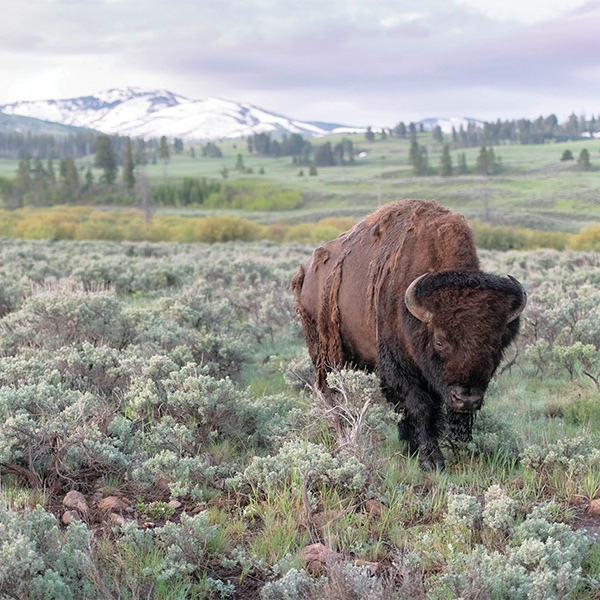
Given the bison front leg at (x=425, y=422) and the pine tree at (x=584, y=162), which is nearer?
the bison front leg at (x=425, y=422)

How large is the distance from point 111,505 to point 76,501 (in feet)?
0.72

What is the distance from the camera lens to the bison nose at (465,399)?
163 inches

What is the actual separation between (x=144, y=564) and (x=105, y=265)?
1287 cm

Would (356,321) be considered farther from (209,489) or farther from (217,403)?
(209,489)

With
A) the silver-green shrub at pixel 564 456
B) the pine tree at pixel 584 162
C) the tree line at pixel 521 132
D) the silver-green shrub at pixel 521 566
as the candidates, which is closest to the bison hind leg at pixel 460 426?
the silver-green shrub at pixel 564 456

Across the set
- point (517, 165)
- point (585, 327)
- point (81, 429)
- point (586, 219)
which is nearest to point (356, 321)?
point (81, 429)

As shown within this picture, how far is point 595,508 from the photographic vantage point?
380 centimetres

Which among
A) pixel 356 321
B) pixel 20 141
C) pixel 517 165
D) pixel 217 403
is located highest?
pixel 20 141

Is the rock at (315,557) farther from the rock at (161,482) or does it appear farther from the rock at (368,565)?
the rock at (161,482)

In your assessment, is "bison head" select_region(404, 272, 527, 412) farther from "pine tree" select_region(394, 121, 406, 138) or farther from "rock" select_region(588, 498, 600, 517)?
"pine tree" select_region(394, 121, 406, 138)

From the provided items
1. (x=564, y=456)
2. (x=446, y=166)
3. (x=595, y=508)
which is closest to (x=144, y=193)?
(x=446, y=166)

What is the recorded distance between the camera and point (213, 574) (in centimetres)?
321

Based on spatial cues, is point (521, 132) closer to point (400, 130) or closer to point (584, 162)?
point (400, 130)

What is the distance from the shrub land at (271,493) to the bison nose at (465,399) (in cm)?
53
